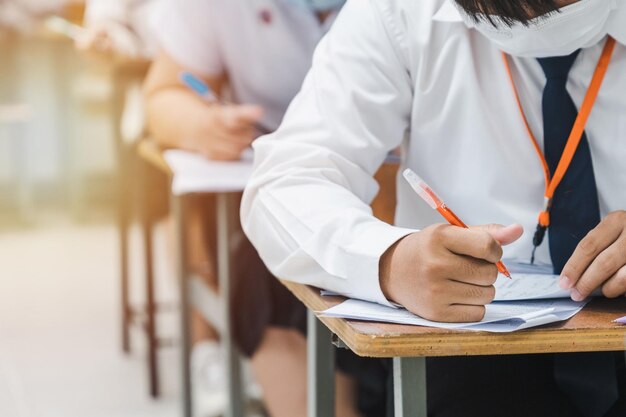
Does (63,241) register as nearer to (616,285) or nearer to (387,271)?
(387,271)

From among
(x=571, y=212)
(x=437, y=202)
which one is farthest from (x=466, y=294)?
(x=571, y=212)

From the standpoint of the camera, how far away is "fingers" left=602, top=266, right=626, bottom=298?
1011 mm

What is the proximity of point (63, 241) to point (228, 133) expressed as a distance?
11.9ft

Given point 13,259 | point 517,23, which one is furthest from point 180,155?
point 13,259

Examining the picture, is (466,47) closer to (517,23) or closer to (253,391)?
(517,23)

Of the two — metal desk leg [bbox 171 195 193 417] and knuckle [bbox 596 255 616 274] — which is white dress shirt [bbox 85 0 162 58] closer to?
metal desk leg [bbox 171 195 193 417]

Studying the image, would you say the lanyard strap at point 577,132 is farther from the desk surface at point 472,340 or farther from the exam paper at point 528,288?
the desk surface at point 472,340

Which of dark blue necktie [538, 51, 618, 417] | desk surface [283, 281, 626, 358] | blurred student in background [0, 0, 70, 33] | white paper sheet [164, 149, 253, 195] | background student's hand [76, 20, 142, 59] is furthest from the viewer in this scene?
blurred student in background [0, 0, 70, 33]

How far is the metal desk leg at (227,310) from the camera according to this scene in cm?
211

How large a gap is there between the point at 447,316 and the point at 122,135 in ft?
8.16

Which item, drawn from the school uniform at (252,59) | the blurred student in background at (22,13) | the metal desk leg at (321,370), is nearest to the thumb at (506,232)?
the metal desk leg at (321,370)

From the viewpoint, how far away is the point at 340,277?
1.07 meters

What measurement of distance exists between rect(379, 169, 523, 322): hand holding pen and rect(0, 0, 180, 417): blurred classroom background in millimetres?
2293

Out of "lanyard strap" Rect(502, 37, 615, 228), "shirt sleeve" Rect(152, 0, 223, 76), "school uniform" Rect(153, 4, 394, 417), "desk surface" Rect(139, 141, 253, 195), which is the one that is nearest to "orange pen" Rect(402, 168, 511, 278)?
"lanyard strap" Rect(502, 37, 615, 228)
